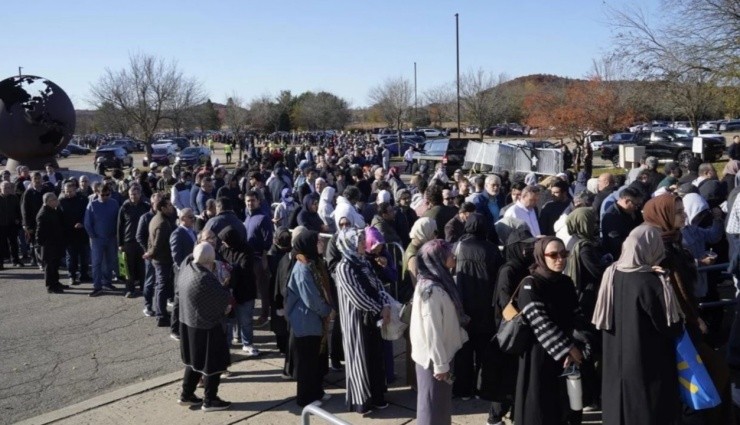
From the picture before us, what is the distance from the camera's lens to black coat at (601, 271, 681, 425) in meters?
4.39

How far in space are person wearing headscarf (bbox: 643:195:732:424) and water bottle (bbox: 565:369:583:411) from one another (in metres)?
0.86

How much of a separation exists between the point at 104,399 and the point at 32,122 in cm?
1794

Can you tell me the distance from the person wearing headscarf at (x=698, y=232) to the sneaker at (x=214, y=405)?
5.11 meters

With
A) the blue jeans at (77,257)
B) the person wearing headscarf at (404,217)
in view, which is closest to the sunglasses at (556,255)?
the person wearing headscarf at (404,217)

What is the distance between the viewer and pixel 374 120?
85.6 meters

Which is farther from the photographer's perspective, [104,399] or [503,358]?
[104,399]

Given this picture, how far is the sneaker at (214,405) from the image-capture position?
625cm

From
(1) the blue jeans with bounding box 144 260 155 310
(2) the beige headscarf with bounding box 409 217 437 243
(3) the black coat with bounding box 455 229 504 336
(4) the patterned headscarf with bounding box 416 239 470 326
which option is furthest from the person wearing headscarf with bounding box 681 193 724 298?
(1) the blue jeans with bounding box 144 260 155 310

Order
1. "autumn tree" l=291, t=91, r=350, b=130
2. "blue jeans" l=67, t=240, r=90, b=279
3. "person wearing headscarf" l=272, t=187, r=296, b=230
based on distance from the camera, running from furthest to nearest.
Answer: "autumn tree" l=291, t=91, r=350, b=130
"blue jeans" l=67, t=240, r=90, b=279
"person wearing headscarf" l=272, t=187, r=296, b=230

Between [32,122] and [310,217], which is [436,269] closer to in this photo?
[310,217]

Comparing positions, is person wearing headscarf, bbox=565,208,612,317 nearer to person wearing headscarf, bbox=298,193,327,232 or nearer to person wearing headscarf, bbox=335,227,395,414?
person wearing headscarf, bbox=335,227,395,414

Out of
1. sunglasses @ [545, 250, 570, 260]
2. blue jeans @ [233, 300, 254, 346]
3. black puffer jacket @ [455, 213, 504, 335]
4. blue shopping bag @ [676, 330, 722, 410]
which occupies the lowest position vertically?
blue jeans @ [233, 300, 254, 346]

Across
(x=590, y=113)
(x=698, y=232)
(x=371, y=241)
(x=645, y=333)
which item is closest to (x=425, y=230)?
(x=371, y=241)

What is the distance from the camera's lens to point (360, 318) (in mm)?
5801
